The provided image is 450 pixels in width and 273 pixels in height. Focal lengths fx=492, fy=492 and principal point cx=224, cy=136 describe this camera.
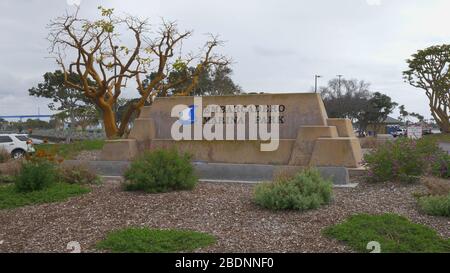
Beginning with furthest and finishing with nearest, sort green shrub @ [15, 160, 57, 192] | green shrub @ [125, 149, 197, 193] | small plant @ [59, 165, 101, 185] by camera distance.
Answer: small plant @ [59, 165, 101, 185]
green shrub @ [15, 160, 57, 192]
green shrub @ [125, 149, 197, 193]

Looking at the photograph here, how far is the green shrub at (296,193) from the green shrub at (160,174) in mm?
1749

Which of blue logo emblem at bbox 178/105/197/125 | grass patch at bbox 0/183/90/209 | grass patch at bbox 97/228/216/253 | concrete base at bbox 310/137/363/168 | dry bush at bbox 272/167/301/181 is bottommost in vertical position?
grass patch at bbox 97/228/216/253

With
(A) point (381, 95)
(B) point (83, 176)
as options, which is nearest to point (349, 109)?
(A) point (381, 95)

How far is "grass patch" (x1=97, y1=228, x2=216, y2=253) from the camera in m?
5.86

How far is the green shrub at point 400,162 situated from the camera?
33.3ft

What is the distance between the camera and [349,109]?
60.4 m

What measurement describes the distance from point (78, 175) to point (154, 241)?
4993 millimetres

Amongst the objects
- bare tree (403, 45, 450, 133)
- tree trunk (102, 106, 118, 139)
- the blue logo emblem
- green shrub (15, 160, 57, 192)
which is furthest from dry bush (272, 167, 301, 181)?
bare tree (403, 45, 450, 133)

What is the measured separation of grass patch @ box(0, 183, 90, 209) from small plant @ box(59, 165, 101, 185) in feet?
2.33

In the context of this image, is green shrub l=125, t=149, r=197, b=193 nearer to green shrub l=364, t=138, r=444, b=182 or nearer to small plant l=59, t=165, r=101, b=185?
small plant l=59, t=165, r=101, b=185

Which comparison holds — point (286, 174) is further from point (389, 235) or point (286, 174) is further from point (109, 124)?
point (109, 124)

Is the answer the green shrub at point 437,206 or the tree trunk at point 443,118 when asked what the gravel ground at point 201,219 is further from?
the tree trunk at point 443,118

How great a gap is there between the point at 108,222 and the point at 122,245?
3.89 ft

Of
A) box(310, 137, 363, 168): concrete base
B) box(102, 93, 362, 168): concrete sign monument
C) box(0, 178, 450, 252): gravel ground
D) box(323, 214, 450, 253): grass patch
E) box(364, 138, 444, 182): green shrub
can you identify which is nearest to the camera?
box(323, 214, 450, 253): grass patch
